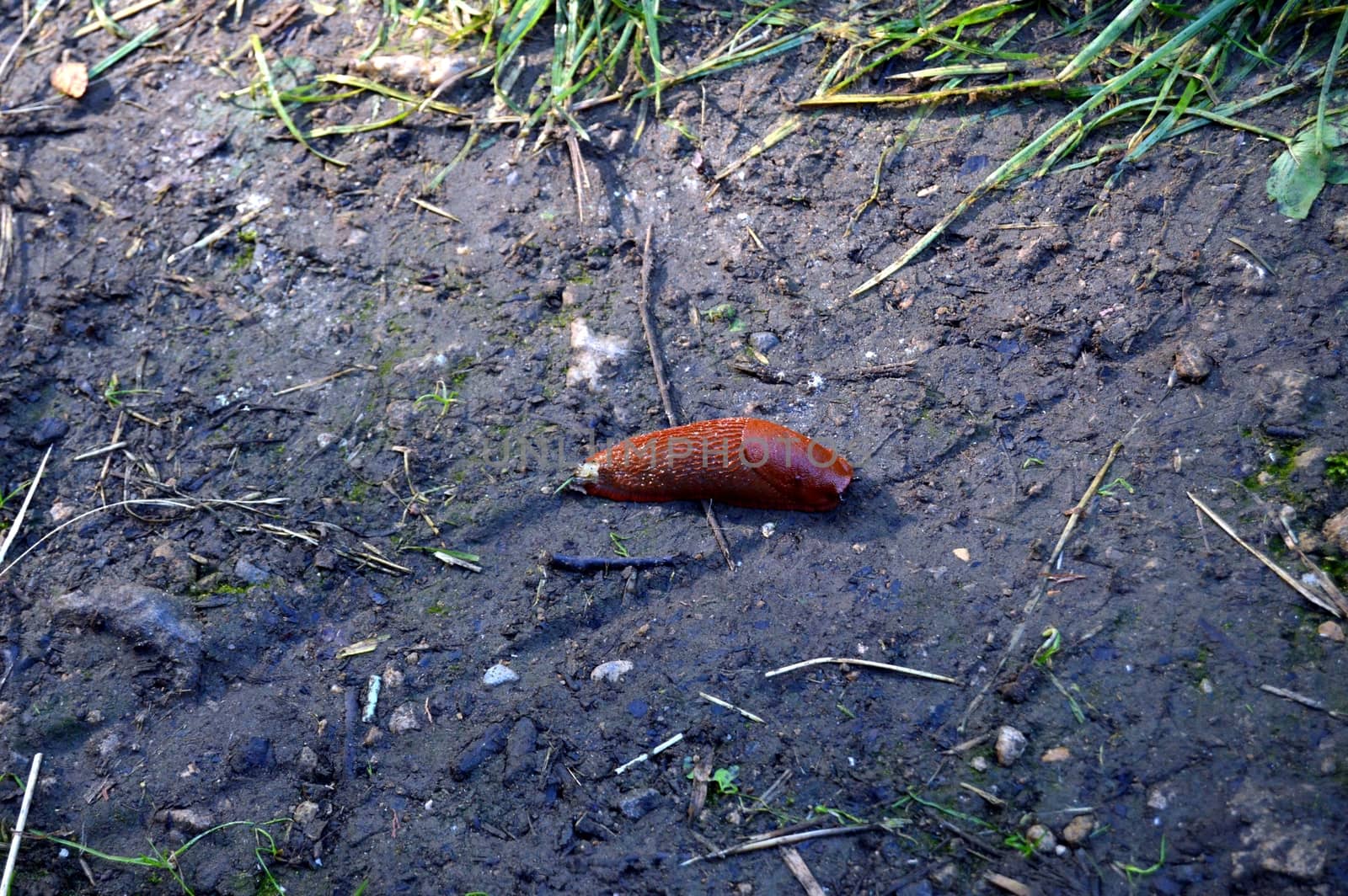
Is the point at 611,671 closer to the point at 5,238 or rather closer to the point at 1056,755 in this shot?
the point at 1056,755

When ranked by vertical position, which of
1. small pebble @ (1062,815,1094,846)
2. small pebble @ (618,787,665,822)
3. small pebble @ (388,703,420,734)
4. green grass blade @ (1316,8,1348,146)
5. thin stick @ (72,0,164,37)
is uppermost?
thin stick @ (72,0,164,37)

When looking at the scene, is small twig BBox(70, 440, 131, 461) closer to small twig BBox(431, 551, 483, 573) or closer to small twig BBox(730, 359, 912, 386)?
small twig BBox(431, 551, 483, 573)

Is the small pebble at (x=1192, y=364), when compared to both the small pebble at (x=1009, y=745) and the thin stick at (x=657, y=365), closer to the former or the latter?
the small pebble at (x=1009, y=745)

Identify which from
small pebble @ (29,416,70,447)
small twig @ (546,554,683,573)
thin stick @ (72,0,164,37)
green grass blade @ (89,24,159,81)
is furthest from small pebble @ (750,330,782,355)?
thin stick @ (72,0,164,37)

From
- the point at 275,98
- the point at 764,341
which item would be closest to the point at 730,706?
the point at 764,341

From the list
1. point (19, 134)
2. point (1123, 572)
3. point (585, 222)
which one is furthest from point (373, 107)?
point (1123, 572)

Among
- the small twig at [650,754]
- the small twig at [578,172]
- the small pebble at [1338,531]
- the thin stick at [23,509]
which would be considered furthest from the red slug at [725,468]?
the thin stick at [23,509]
